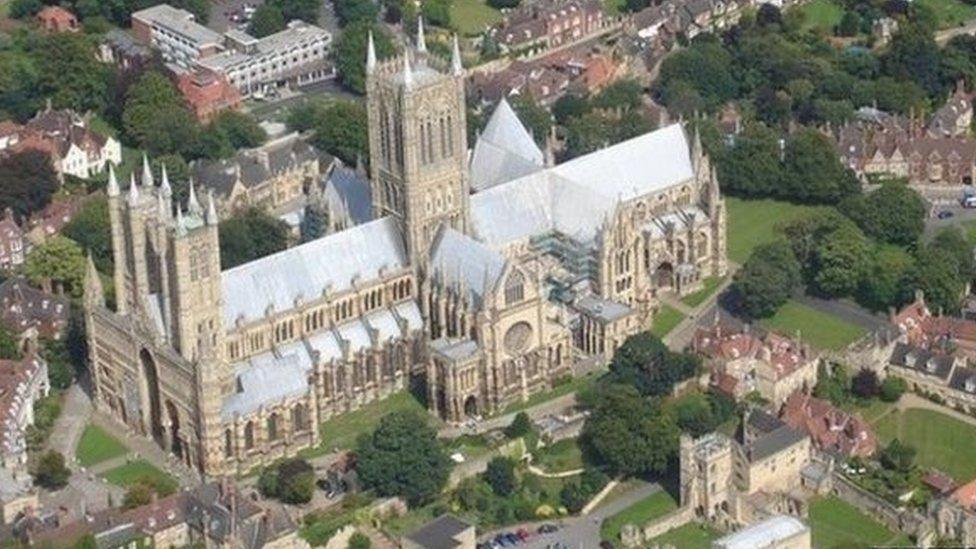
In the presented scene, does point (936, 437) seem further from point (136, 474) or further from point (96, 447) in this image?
point (96, 447)

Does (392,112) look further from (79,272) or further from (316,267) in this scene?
(79,272)

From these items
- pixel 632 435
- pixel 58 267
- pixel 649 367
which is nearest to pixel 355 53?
pixel 58 267

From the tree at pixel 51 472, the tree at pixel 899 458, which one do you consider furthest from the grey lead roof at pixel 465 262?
the tree at pixel 899 458

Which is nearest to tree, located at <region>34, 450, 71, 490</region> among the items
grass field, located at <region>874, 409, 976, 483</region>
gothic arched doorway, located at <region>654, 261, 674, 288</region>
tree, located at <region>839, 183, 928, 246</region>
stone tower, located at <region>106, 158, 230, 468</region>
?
stone tower, located at <region>106, 158, 230, 468</region>

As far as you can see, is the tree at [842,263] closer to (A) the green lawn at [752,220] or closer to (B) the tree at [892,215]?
(B) the tree at [892,215]

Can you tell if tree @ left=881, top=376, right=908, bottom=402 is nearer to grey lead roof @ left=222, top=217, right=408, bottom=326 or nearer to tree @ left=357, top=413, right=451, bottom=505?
tree @ left=357, top=413, right=451, bottom=505
